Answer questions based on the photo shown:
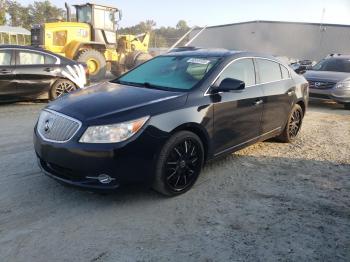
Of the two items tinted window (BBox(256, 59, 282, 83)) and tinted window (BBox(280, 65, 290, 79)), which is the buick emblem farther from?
tinted window (BBox(280, 65, 290, 79))

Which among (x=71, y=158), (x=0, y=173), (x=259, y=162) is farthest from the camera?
(x=259, y=162)

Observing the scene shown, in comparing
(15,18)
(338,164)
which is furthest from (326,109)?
(15,18)

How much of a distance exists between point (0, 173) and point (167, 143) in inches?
88.6

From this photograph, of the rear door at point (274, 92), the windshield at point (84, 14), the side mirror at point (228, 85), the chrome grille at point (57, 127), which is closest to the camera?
the chrome grille at point (57, 127)

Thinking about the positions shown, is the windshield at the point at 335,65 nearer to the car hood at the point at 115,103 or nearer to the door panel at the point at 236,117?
the door panel at the point at 236,117

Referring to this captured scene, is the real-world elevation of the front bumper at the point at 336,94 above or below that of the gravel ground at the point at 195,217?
above

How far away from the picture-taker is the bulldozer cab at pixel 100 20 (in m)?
16.3

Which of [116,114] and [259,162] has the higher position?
[116,114]

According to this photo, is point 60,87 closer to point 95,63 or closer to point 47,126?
point 47,126

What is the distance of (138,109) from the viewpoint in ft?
12.7

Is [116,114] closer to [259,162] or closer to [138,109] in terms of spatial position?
[138,109]

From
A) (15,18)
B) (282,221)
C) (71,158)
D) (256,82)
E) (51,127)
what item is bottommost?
(282,221)

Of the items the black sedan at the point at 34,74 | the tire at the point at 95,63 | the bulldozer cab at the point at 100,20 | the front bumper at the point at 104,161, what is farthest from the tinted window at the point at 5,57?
the bulldozer cab at the point at 100,20

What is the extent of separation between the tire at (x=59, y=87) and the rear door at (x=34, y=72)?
4.7 inches
